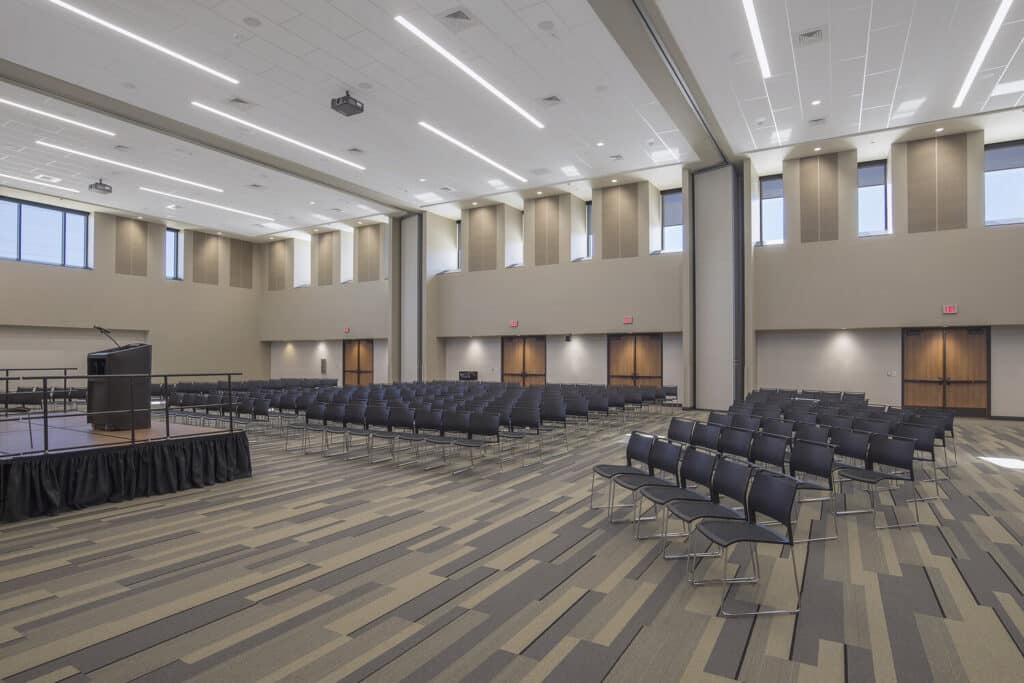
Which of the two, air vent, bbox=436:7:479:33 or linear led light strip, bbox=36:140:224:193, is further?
linear led light strip, bbox=36:140:224:193

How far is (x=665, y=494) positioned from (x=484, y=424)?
Answer: 144 inches

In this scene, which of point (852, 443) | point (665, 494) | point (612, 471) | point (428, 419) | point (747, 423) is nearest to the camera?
point (665, 494)

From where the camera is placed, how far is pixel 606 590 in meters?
3.68

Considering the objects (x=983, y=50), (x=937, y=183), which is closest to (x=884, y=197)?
(x=937, y=183)

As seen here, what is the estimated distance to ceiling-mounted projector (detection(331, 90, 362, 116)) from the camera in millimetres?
10680

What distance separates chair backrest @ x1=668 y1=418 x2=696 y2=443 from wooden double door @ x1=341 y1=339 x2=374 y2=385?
17813mm

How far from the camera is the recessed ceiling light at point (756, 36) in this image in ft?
27.7

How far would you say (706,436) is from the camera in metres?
6.30

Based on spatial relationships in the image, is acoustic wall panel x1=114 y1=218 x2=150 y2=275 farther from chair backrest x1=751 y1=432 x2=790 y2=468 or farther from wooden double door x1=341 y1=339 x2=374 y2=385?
chair backrest x1=751 y1=432 x2=790 y2=468

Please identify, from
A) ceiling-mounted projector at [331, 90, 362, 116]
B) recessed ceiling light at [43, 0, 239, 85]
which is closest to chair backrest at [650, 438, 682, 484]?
ceiling-mounted projector at [331, 90, 362, 116]

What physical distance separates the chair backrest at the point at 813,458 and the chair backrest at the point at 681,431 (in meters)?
1.27

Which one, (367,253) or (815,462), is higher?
(367,253)

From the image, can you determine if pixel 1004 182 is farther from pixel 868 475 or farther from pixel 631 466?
pixel 631 466

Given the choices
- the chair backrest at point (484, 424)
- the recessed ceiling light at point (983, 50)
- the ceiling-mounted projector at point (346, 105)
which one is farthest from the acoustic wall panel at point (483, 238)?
the recessed ceiling light at point (983, 50)
